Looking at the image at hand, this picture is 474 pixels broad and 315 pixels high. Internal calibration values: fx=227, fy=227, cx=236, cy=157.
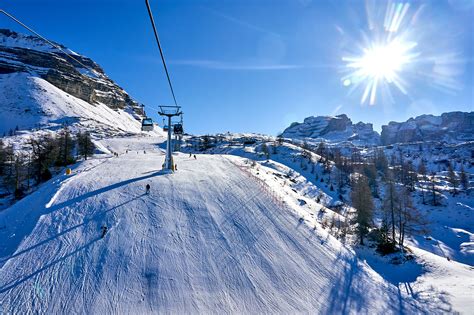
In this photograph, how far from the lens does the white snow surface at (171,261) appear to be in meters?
7.79

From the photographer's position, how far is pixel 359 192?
21359 millimetres

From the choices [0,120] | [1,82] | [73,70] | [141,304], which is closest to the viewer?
[141,304]

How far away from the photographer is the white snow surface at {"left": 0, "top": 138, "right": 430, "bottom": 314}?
25.5 ft

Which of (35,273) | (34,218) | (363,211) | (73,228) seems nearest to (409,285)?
(363,211)

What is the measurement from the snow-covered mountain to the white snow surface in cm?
11067

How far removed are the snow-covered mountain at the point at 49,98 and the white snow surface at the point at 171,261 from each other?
363 feet

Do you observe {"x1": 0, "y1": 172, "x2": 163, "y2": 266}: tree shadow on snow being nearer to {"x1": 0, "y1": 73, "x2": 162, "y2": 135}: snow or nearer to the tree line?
the tree line

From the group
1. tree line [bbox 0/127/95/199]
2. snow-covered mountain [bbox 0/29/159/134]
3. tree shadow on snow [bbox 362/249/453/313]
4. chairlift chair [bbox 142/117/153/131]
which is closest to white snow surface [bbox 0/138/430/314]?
tree shadow on snow [bbox 362/249/453/313]

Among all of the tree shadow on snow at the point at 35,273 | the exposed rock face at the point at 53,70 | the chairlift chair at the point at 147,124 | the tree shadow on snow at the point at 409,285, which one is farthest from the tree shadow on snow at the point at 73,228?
the exposed rock face at the point at 53,70

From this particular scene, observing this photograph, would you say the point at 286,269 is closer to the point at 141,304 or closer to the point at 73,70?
the point at 141,304

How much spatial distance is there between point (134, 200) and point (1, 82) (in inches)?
8474

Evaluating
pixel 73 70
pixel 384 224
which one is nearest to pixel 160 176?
pixel 384 224

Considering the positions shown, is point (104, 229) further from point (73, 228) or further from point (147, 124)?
point (147, 124)

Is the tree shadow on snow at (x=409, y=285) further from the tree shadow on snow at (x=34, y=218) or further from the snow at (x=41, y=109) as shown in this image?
the snow at (x=41, y=109)
